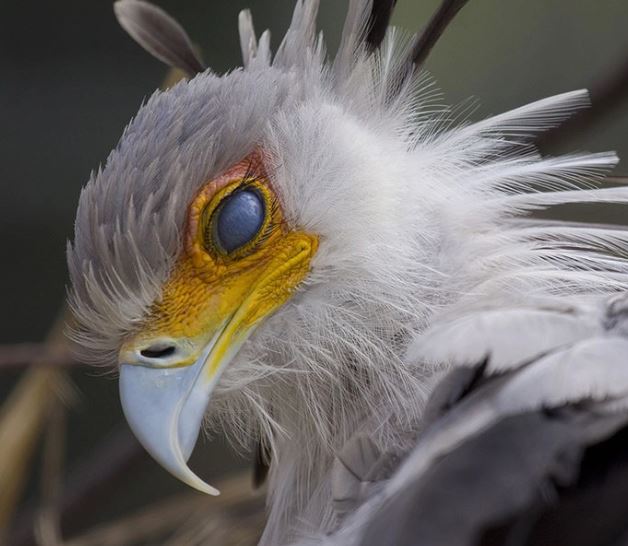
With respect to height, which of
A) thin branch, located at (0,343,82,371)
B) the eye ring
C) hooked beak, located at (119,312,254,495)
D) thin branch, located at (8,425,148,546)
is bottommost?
thin branch, located at (8,425,148,546)

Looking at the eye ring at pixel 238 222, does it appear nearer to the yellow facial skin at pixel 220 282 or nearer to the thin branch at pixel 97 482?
the yellow facial skin at pixel 220 282

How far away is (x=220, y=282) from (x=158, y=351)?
0.34ft

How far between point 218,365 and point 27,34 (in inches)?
86.6

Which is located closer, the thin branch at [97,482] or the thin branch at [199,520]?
the thin branch at [199,520]

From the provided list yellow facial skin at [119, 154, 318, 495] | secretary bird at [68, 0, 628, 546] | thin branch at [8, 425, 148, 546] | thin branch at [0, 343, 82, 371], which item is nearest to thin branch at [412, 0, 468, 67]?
secretary bird at [68, 0, 628, 546]

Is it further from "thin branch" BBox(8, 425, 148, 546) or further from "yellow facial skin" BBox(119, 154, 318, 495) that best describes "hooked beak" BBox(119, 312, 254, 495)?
"thin branch" BBox(8, 425, 148, 546)

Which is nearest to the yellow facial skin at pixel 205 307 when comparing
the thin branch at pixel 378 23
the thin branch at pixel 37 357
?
the thin branch at pixel 378 23

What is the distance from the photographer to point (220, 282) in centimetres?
120

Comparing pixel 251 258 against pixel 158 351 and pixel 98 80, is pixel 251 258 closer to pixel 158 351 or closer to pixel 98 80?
pixel 158 351

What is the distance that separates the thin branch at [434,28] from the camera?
4.38ft

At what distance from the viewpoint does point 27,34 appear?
3.09 meters

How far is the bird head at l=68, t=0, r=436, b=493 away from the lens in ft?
3.88

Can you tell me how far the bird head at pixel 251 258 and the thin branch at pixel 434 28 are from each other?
0.48 feet

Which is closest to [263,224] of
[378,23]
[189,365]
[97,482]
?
[189,365]
